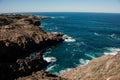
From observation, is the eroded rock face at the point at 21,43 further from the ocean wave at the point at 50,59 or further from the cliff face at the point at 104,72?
the cliff face at the point at 104,72

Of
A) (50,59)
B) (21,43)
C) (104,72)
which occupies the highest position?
(104,72)

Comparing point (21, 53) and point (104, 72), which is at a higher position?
point (104, 72)

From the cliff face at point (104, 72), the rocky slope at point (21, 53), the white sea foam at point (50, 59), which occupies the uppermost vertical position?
the cliff face at point (104, 72)

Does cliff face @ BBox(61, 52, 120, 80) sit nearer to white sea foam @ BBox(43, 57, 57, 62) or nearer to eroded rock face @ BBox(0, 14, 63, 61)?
white sea foam @ BBox(43, 57, 57, 62)

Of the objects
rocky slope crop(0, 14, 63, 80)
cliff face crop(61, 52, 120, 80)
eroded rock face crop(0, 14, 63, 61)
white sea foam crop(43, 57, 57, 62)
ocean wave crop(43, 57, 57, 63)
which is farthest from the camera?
white sea foam crop(43, 57, 57, 62)

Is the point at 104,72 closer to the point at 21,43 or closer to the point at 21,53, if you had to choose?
the point at 21,53

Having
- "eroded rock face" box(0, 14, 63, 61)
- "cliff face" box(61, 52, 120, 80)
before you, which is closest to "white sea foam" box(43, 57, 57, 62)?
"eroded rock face" box(0, 14, 63, 61)

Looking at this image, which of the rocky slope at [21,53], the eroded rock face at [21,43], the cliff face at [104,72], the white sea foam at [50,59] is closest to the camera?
the cliff face at [104,72]

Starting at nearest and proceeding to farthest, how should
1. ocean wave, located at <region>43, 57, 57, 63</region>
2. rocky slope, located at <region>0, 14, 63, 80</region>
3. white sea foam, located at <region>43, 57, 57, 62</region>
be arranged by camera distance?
rocky slope, located at <region>0, 14, 63, 80</region>
ocean wave, located at <region>43, 57, 57, 63</region>
white sea foam, located at <region>43, 57, 57, 62</region>

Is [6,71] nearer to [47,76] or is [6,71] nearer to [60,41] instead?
[47,76]

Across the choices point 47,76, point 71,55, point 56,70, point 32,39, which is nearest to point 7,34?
point 32,39

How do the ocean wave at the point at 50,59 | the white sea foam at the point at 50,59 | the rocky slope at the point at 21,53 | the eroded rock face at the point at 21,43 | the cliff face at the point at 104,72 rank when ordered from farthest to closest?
the white sea foam at the point at 50,59, the ocean wave at the point at 50,59, the eroded rock face at the point at 21,43, the rocky slope at the point at 21,53, the cliff face at the point at 104,72

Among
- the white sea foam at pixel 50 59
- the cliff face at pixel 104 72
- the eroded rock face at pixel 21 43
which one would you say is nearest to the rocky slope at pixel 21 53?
the eroded rock face at pixel 21 43

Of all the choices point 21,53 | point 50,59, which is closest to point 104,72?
point 50,59
